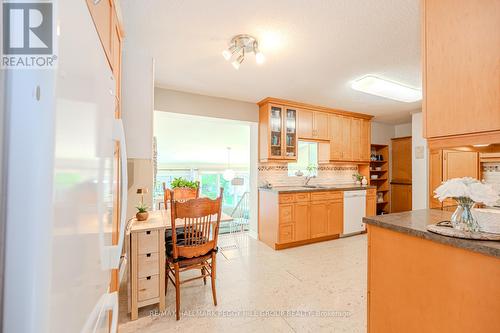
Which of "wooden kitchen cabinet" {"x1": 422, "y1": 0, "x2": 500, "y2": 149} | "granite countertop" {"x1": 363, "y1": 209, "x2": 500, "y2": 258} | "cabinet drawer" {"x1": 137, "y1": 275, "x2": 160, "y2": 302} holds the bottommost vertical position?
"cabinet drawer" {"x1": 137, "y1": 275, "x2": 160, "y2": 302}

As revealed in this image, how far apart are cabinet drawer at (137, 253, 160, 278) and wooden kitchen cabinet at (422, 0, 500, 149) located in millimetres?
2145

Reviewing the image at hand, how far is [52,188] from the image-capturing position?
377 mm

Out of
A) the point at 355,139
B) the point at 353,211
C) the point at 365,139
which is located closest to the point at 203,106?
the point at 355,139

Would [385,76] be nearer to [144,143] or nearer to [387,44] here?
[387,44]

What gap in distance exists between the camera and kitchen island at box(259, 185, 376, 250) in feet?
11.0

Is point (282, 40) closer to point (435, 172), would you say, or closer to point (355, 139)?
point (355, 139)

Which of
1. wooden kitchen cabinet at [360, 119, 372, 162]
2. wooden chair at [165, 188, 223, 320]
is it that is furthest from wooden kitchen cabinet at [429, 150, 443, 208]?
wooden chair at [165, 188, 223, 320]

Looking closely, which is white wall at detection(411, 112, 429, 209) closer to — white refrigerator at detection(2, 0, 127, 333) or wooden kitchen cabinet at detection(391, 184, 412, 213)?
wooden kitchen cabinet at detection(391, 184, 412, 213)

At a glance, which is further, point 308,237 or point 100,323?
point 308,237

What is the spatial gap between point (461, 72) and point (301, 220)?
2841 mm

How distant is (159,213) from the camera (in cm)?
233

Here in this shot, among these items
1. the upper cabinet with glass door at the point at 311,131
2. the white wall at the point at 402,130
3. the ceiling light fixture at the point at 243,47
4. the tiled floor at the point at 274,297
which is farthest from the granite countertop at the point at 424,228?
the white wall at the point at 402,130

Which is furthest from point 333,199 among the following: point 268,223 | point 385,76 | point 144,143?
point 144,143

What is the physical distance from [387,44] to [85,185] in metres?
2.55
